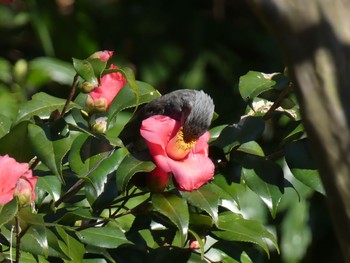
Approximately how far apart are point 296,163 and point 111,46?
102 inches

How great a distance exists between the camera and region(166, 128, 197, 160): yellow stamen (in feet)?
5.12

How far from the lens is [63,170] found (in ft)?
5.49

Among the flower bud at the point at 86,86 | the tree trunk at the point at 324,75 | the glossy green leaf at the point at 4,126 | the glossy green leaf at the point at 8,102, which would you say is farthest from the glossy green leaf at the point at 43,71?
the tree trunk at the point at 324,75

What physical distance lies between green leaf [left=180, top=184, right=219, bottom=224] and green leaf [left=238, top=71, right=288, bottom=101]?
0.71ft

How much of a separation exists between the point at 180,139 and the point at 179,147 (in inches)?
0.6

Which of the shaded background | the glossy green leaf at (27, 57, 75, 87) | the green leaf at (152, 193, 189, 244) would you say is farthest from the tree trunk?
the shaded background

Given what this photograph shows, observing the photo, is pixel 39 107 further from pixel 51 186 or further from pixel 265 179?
pixel 265 179

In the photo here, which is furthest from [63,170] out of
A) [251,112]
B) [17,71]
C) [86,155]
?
[17,71]

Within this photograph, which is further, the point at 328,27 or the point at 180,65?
the point at 180,65

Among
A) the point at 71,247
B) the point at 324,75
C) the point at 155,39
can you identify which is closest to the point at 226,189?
the point at 71,247

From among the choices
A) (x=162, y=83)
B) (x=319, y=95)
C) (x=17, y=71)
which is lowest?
(x=162, y=83)

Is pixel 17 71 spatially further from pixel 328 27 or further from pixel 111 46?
pixel 328 27

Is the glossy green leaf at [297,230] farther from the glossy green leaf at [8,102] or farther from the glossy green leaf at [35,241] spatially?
the glossy green leaf at [35,241]

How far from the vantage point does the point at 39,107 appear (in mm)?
1659
